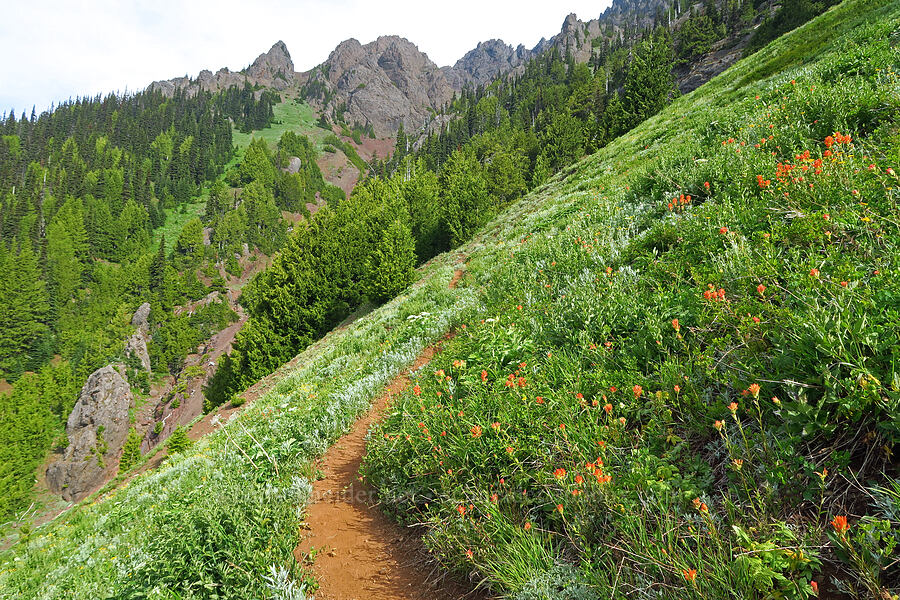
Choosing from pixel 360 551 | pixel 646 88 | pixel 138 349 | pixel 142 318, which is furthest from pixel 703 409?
pixel 142 318

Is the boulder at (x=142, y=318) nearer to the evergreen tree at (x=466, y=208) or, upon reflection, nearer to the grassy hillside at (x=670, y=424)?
the evergreen tree at (x=466, y=208)

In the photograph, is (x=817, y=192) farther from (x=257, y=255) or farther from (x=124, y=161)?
(x=124, y=161)

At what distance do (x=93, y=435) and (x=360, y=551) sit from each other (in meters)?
92.0

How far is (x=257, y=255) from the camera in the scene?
449 feet

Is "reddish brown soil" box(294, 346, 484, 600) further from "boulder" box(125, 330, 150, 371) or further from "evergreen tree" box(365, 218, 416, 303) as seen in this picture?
"boulder" box(125, 330, 150, 371)

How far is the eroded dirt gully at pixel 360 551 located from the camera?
3752mm

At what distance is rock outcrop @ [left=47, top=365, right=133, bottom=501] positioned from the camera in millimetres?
63031

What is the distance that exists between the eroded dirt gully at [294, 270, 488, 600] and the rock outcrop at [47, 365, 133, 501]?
268 feet

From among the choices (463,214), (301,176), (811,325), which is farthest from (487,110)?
(811,325)

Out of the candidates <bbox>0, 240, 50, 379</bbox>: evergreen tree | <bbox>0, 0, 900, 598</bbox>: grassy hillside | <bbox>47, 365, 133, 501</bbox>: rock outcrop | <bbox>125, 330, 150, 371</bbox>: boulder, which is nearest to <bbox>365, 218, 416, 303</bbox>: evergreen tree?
<bbox>0, 0, 900, 598</bbox>: grassy hillside

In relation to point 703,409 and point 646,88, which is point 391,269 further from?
point 646,88

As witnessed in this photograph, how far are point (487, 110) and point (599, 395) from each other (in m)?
156

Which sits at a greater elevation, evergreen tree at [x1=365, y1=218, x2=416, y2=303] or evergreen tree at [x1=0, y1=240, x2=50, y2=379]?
evergreen tree at [x1=0, y1=240, x2=50, y2=379]

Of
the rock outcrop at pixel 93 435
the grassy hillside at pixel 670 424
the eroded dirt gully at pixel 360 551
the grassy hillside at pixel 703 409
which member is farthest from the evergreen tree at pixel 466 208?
the rock outcrop at pixel 93 435
